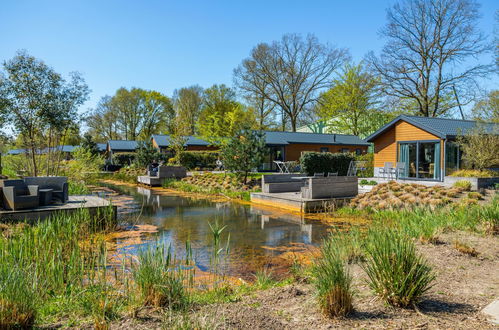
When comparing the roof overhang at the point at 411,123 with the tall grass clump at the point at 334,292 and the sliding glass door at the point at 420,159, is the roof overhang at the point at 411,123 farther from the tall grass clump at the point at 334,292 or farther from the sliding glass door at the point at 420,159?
the tall grass clump at the point at 334,292

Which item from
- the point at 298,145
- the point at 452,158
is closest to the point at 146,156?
the point at 298,145

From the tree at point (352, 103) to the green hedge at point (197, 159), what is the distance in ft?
38.8

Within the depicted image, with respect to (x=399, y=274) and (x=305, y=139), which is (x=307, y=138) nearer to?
(x=305, y=139)

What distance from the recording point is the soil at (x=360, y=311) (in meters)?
2.89

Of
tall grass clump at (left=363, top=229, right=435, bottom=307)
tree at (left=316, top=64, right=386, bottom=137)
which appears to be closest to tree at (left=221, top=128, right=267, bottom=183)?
tall grass clump at (left=363, top=229, right=435, bottom=307)

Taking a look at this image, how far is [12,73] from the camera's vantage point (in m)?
12.4

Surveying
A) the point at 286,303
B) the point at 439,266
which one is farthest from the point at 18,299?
the point at 439,266

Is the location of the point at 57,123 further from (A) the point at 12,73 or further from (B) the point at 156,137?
(B) the point at 156,137

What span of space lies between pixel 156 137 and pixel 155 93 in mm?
16112

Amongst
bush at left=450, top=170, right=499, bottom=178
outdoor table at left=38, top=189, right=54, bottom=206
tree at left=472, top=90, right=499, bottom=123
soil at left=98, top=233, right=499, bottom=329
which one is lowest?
soil at left=98, top=233, right=499, bottom=329

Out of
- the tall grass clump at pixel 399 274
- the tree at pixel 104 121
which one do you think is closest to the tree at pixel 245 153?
the tall grass clump at pixel 399 274

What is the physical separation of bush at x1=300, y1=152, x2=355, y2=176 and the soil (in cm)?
1365

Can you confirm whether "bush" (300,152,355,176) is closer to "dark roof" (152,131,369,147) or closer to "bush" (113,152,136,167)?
"dark roof" (152,131,369,147)

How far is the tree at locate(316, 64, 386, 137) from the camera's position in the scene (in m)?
32.5
